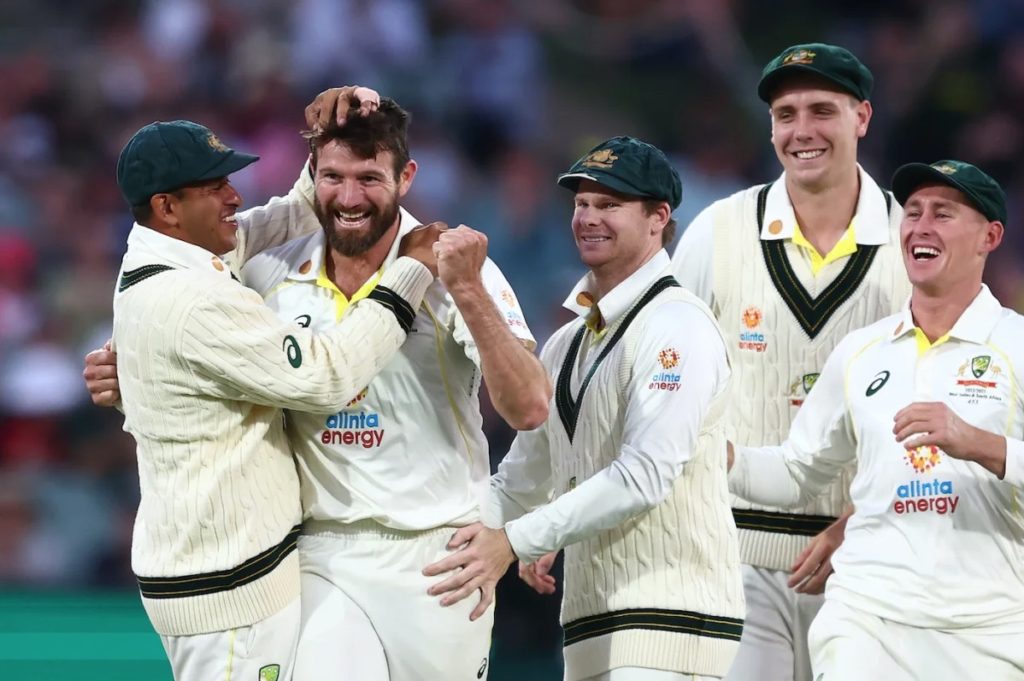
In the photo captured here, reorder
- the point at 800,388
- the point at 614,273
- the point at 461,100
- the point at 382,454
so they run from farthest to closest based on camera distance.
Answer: the point at 461,100 < the point at 800,388 < the point at 614,273 < the point at 382,454

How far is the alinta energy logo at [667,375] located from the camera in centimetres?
422

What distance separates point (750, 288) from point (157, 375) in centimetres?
196

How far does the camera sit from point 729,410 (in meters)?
5.12

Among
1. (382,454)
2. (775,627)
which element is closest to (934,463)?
(775,627)

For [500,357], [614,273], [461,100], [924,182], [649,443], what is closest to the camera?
[500,357]

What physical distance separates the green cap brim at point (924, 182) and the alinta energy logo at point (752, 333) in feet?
1.92

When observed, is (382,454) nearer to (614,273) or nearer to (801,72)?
(614,273)

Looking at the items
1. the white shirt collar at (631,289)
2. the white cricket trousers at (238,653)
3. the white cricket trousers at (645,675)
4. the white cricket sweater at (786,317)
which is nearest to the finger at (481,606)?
the white cricket trousers at (645,675)

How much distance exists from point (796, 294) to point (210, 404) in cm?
195

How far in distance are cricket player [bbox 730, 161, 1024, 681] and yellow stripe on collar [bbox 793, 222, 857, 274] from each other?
0.33m

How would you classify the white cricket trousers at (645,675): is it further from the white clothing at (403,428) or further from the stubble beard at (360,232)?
the stubble beard at (360,232)

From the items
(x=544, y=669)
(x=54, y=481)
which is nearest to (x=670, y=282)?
(x=544, y=669)

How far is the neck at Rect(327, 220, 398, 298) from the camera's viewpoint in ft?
14.8

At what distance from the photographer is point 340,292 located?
177 inches
